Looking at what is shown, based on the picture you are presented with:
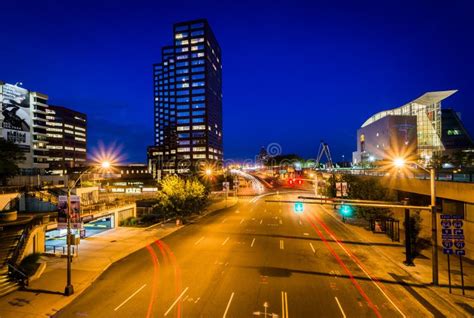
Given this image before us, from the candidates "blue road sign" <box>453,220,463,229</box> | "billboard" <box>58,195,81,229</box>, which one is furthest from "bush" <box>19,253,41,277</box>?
"blue road sign" <box>453,220,463,229</box>

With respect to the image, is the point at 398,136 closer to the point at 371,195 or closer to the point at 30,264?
the point at 371,195

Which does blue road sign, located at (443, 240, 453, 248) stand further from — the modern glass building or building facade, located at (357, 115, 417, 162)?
the modern glass building

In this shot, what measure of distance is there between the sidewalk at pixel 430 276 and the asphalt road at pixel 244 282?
1.62m

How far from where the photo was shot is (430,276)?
19531 millimetres

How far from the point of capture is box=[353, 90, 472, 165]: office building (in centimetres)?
10306

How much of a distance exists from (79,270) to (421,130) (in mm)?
Result: 121562

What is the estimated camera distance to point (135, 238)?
103 ft

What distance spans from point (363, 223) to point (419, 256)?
16.4 metres

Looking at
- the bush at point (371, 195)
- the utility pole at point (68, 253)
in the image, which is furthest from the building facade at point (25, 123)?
the bush at point (371, 195)

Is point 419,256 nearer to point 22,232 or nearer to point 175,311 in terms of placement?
point 175,311

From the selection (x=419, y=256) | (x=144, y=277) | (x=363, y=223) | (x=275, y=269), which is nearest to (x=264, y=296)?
(x=275, y=269)

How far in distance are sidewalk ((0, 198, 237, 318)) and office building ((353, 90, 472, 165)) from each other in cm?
9924

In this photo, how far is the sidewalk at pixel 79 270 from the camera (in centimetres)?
1509

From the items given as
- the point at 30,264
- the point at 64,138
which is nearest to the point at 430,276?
the point at 30,264
